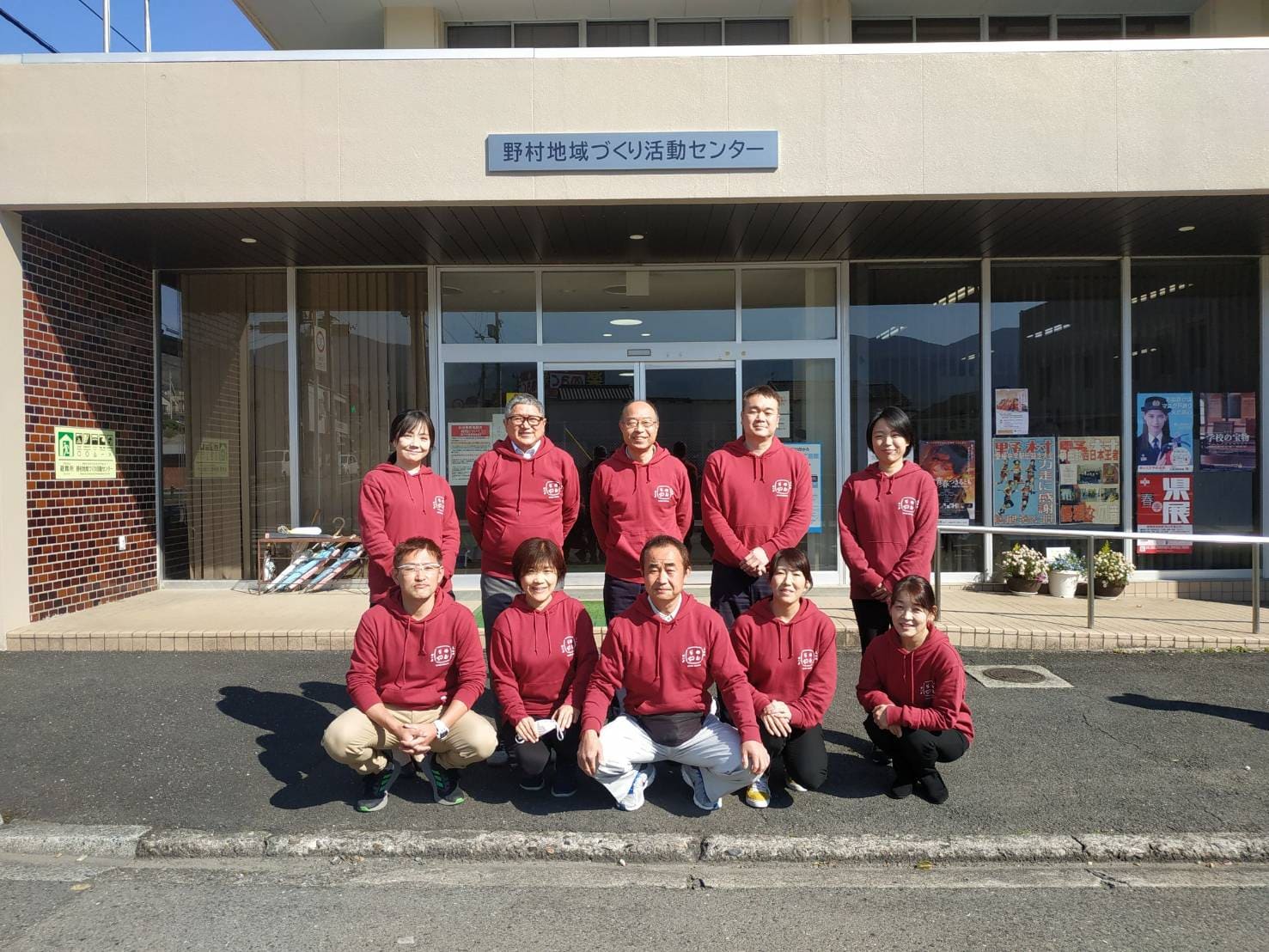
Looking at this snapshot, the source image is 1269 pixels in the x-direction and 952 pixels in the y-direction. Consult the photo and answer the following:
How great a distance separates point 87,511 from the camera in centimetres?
788

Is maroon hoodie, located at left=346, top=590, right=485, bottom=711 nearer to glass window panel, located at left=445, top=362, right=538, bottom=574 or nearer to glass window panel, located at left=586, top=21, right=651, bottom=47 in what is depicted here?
glass window panel, located at left=445, top=362, right=538, bottom=574

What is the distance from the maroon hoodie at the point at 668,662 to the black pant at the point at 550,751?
0.34 meters

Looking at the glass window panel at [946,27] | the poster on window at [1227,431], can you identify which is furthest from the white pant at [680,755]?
the glass window panel at [946,27]

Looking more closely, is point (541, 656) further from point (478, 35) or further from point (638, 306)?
point (478, 35)

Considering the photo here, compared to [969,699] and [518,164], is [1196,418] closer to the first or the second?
[969,699]

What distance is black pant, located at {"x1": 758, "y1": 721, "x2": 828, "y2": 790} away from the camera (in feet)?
12.5

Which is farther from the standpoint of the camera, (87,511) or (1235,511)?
(1235,511)

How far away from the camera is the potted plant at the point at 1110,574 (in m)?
8.38

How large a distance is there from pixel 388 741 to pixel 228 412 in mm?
6677

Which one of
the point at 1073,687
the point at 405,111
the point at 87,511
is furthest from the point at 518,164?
the point at 1073,687

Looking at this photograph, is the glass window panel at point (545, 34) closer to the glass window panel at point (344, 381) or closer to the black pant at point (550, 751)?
the glass window panel at point (344, 381)

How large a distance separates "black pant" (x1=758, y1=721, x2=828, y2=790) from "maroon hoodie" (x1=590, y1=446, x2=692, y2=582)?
1.04 m

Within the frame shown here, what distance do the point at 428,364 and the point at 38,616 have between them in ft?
13.6

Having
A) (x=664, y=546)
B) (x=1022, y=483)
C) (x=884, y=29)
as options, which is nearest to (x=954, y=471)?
(x=1022, y=483)
